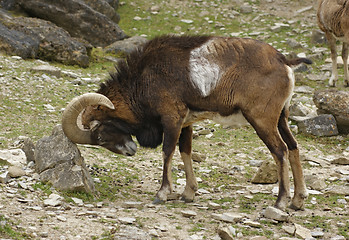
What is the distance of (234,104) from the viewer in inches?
308

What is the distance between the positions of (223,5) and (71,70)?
10.3 metres

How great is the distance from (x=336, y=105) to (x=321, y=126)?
582mm

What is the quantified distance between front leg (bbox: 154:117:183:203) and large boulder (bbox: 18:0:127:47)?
11.4m

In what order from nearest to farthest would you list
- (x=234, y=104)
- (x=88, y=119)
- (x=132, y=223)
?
(x=132, y=223), (x=234, y=104), (x=88, y=119)

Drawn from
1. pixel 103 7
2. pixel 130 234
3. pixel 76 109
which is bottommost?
pixel 103 7

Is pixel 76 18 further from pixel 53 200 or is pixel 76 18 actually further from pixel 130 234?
pixel 130 234

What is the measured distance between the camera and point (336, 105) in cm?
1224

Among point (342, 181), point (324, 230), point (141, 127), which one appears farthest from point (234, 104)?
point (342, 181)

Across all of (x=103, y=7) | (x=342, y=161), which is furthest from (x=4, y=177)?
(x=103, y=7)

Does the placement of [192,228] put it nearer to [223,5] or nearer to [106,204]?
[106,204]

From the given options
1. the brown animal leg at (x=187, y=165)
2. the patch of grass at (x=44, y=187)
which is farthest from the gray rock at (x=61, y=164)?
the brown animal leg at (x=187, y=165)

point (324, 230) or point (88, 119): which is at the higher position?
point (88, 119)

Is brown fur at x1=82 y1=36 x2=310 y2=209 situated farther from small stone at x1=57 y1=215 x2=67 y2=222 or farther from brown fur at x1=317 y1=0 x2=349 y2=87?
brown fur at x1=317 y1=0 x2=349 y2=87

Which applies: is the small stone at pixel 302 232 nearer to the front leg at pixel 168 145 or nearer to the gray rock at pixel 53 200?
the front leg at pixel 168 145
